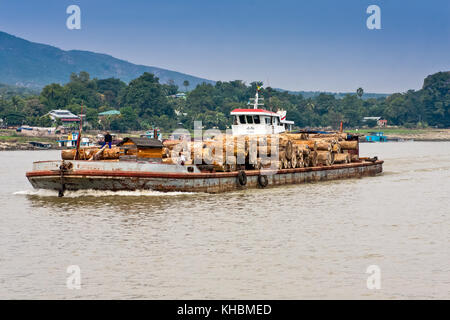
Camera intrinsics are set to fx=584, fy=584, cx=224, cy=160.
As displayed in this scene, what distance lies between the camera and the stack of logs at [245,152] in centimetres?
3162

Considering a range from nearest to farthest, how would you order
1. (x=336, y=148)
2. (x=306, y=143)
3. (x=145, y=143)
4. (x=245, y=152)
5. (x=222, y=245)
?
(x=222, y=245) < (x=145, y=143) < (x=245, y=152) < (x=306, y=143) < (x=336, y=148)

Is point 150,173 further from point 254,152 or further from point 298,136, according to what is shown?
point 298,136

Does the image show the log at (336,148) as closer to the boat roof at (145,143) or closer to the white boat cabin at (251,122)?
the white boat cabin at (251,122)

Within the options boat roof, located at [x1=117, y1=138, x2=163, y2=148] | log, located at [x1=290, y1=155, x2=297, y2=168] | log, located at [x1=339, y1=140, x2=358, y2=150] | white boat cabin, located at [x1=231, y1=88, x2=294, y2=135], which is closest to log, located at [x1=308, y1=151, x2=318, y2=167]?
log, located at [x1=290, y1=155, x2=297, y2=168]

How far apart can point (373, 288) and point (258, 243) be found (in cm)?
569

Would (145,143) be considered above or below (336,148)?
above

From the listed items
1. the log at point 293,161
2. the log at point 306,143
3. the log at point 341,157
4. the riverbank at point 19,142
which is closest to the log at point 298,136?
the log at point 306,143

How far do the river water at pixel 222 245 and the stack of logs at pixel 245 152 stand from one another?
7.80 ft

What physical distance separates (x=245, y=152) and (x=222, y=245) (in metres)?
15.0

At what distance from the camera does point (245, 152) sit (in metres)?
33.8

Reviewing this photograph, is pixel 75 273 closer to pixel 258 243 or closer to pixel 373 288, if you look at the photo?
pixel 258 243

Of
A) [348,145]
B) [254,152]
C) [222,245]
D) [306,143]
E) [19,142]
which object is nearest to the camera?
[222,245]

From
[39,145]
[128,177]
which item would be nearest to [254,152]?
[128,177]

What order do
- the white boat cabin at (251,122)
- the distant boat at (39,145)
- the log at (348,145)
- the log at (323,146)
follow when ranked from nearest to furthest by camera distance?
the white boat cabin at (251,122) < the log at (323,146) < the log at (348,145) < the distant boat at (39,145)
